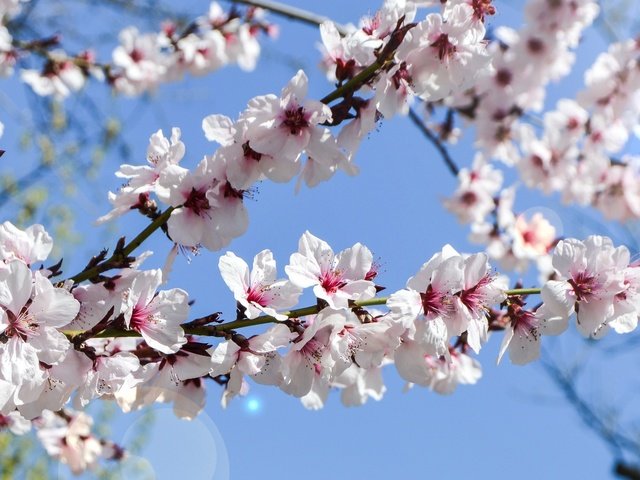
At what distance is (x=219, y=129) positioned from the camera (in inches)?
64.9

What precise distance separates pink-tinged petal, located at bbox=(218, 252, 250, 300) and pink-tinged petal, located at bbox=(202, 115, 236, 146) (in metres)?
0.29

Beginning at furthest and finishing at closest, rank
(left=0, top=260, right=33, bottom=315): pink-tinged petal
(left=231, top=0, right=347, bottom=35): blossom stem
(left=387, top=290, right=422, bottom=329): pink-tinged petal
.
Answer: (left=231, top=0, right=347, bottom=35): blossom stem
(left=387, top=290, right=422, bottom=329): pink-tinged petal
(left=0, top=260, right=33, bottom=315): pink-tinged petal

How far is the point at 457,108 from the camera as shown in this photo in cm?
451

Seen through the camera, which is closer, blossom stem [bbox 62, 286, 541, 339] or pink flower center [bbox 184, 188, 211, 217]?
blossom stem [bbox 62, 286, 541, 339]

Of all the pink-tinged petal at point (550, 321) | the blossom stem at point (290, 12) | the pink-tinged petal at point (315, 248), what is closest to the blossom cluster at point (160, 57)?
the blossom stem at point (290, 12)

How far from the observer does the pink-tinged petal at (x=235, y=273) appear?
1490 millimetres

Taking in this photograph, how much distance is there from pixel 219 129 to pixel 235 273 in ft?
1.24

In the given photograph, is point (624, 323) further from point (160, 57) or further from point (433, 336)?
point (160, 57)

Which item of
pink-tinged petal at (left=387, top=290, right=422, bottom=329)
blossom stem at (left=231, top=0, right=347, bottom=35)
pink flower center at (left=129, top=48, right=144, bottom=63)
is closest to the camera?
pink-tinged petal at (left=387, top=290, right=422, bottom=329)

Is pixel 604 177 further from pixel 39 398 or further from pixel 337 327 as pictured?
pixel 39 398

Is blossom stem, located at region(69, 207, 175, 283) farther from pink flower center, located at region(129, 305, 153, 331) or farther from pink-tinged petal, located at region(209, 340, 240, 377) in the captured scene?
pink-tinged petal, located at region(209, 340, 240, 377)

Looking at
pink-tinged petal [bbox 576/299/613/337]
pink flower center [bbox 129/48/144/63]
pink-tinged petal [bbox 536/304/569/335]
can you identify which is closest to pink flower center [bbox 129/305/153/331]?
pink-tinged petal [bbox 536/304/569/335]

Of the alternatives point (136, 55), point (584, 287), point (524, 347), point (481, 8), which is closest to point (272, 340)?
point (524, 347)

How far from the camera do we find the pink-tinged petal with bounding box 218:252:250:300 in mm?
1490
